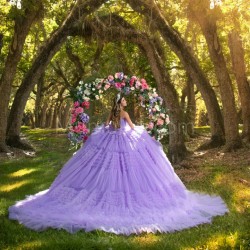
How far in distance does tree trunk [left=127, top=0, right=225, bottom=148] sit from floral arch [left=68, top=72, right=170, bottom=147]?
659cm

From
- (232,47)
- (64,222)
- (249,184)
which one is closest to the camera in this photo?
(64,222)

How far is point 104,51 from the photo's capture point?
24.3 meters

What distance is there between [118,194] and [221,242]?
6.93ft

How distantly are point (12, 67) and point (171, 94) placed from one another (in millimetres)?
6761

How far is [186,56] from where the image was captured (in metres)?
15.6

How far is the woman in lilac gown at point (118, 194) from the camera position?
6719 mm

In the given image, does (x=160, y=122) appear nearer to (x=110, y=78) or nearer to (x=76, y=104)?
(x=110, y=78)

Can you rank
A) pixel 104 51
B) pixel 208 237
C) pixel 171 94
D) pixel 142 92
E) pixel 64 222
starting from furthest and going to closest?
pixel 104 51 < pixel 171 94 < pixel 142 92 < pixel 64 222 < pixel 208 237

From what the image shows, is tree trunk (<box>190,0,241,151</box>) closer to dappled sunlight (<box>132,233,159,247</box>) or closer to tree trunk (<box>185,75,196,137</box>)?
tree trunk (<box>185,75,196,137</box>)

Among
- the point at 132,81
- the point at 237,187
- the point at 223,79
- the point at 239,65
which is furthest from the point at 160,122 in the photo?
the point at 239,65

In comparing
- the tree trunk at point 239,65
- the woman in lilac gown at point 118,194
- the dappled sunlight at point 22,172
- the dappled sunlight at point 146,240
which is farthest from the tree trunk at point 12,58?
the dappled sunlight at point 146,240

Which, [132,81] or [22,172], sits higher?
[132,81]

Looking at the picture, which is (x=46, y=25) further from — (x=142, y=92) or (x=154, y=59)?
(x=142, y=92)

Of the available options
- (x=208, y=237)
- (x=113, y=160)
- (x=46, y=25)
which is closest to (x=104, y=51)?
(x=46, y=25)
